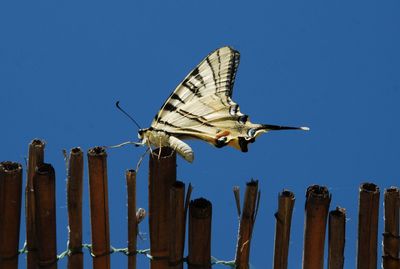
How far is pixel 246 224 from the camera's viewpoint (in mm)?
1646

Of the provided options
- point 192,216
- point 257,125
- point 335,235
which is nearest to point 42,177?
point 192,216

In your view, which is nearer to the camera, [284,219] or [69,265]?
[284,219]

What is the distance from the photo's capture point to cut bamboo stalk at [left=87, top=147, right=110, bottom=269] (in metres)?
1.67

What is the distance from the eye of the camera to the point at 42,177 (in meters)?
1.62

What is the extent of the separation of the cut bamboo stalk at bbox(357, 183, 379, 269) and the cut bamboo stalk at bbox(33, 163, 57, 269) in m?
0.64

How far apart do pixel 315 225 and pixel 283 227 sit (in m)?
0.07

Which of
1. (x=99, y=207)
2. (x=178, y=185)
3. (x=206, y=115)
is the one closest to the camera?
(x=178, y=185)

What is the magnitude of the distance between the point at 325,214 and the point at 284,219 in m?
0.09

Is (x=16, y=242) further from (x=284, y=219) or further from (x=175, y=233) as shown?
(x=284, y=219)

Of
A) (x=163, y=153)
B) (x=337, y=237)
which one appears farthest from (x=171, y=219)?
(x=337, y=237)

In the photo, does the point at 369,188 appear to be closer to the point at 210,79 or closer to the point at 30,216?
the point at 210,79

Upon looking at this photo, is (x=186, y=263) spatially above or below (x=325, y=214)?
below

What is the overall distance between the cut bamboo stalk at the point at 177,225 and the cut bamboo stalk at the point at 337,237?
308mm

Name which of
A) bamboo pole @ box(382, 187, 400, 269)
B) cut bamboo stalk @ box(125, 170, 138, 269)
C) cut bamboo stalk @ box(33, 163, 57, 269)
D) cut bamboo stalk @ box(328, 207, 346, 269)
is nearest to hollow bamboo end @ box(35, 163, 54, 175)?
cut bamboo stalk @ box(33, 163, 57, 269)
